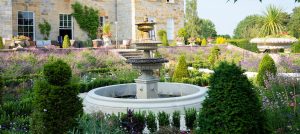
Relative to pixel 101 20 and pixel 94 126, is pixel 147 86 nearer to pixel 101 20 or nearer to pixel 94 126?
pixel 94 126

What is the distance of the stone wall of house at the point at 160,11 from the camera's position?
2539 cm

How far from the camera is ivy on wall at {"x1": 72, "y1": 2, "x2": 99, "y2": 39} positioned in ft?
79.6

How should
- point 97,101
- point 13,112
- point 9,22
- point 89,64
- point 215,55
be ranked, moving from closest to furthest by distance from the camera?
point 13,112 < point 97,101 < point 89,64 < point 215,55 < point 9,22

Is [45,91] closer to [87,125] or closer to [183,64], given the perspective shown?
[87,125]

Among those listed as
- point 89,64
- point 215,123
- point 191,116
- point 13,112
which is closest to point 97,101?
point 13,112


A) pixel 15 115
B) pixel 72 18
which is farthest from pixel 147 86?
pixel 72 18

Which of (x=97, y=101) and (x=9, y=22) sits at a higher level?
(x=9, y=22)

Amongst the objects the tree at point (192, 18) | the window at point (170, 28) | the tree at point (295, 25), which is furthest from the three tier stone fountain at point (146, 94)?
the tree at point (295, 25)

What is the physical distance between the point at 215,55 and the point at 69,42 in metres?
9.21

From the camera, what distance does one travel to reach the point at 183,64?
39.6 feet

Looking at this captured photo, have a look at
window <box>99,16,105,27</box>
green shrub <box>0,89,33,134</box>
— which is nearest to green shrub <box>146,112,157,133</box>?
green shrub <box>0,89,33,134</box>

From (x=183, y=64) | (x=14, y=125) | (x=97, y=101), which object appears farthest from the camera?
(x=183, y=64)

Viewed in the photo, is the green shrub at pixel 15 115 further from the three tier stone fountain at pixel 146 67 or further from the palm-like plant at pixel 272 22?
the palm-like plant at pixel 272 22

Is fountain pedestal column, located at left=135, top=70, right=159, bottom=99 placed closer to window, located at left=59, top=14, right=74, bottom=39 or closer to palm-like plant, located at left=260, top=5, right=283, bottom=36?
palm-like plant, located at left=260, top=5, right=283, bottom=36
